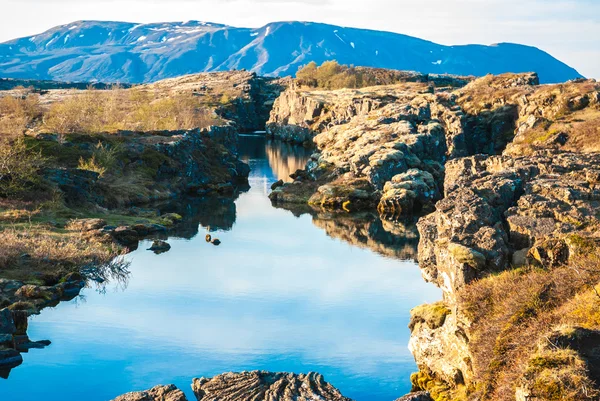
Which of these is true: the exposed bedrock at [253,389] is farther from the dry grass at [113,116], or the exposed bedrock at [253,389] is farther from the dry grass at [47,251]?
the dry grass at [113,116]

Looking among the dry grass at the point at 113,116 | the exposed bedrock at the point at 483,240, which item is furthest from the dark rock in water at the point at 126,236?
the dry grass at the point at 113,116

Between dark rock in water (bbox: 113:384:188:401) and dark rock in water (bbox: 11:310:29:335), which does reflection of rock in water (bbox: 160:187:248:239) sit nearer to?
dark rock in water (bbox: 11:310:29:335)

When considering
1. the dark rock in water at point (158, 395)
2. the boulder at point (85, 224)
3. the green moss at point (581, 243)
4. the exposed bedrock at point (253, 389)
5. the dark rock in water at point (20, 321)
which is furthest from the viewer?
the boulder at point (85, 224)

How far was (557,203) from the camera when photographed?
3400cm

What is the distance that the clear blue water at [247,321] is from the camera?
34.2m

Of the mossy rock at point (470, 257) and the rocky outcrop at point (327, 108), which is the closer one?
the mossy rock at point (470, 257)

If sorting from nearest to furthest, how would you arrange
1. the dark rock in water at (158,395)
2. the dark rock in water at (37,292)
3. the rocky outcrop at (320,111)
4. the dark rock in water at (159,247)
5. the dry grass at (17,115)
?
the dark rock in water at (158,395)
the dark rock in water at (37,292)
the dark rock in water at (159,247)
the dry grass at (17,115)
the rocky outcrop at (320,111)

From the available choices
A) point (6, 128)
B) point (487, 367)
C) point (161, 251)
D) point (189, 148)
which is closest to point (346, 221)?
point (161, 251)

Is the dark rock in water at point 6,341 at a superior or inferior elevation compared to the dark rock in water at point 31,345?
superior

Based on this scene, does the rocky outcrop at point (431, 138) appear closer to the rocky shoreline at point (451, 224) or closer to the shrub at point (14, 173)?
the rocky shoreline at point (451, 224)

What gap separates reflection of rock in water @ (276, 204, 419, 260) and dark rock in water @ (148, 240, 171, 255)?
752 inches

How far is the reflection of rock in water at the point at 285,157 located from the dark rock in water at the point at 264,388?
81.3 meters

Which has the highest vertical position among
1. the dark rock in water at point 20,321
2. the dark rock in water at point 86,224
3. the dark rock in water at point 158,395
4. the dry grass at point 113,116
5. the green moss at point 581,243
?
the dry grass at point 113,116

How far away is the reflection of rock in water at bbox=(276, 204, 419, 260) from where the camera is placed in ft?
217
